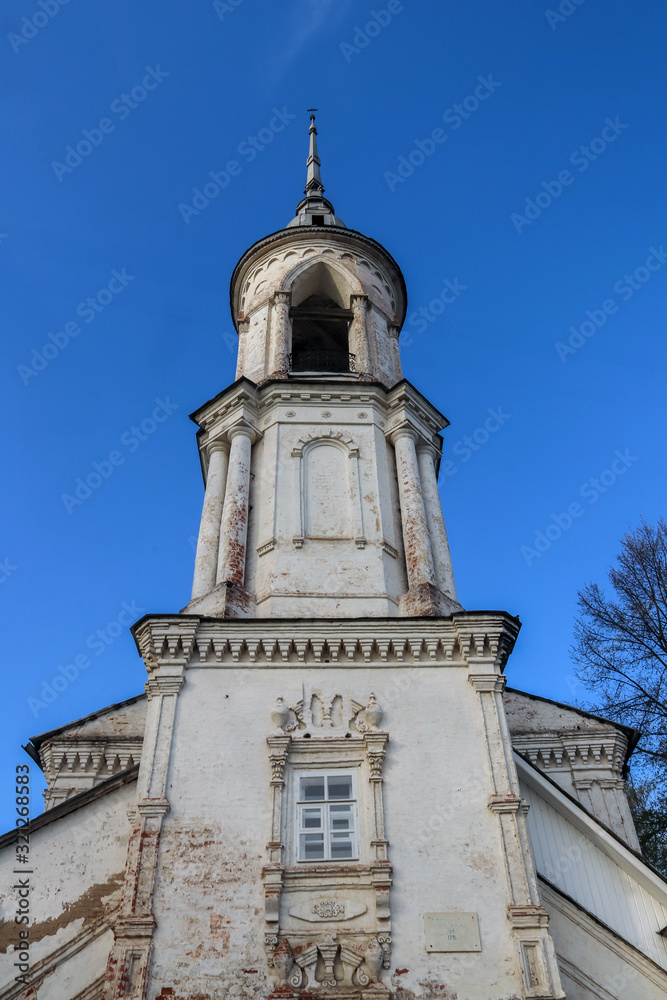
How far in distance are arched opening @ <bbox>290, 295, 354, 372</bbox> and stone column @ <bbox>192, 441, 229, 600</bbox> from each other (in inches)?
136

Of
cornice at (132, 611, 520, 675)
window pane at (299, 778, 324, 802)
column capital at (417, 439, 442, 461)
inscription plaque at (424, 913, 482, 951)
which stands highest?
column capital at (417, 439, 442, 461)

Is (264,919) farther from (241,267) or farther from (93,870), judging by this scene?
(241,267)

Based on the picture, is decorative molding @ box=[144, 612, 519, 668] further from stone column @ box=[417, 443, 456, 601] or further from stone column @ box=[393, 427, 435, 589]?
stone column @ box=[417, 443, 456, 601]

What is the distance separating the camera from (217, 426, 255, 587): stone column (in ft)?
49.3

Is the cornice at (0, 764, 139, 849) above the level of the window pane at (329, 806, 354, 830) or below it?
above

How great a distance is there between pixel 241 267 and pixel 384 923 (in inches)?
677

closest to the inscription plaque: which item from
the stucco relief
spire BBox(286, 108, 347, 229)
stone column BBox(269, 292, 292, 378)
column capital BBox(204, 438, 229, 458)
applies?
the stucco relief

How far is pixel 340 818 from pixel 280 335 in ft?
37.9

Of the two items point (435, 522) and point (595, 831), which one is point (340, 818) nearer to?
point (595, 831)

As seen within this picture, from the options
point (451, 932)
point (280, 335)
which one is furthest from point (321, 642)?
point (280, 335)

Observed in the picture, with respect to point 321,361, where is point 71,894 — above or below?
below

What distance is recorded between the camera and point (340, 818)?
38.2 ft

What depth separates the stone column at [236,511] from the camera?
591 inches

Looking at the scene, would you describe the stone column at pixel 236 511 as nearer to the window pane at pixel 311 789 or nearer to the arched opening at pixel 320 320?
the arched opening at pixel 320 320
